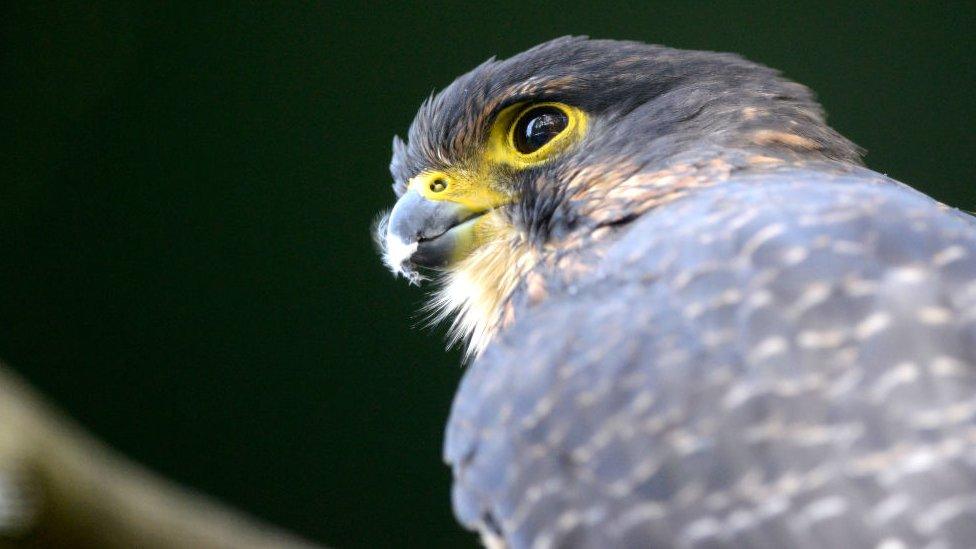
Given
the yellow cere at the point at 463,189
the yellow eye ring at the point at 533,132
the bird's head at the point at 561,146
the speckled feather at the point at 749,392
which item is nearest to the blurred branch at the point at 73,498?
the bird's head at the point at 561,146

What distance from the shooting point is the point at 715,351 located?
1353mm

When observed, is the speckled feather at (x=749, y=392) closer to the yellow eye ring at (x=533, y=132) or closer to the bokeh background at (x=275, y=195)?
the yellow eye ring at (x=533, y=132)

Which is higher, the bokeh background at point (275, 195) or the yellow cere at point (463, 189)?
the bokeh background at point (275, 195)

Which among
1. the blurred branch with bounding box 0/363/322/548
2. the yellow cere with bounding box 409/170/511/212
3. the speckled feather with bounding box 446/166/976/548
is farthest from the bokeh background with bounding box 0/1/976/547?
the speckled feather with bounding box 446/166/976/548

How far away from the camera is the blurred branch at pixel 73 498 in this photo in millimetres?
2670

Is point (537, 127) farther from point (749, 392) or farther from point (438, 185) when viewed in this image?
point (749, 392)

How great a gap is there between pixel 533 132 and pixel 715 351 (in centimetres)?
81

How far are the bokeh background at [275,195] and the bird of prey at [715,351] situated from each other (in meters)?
2.11

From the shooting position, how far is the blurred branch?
2.67m

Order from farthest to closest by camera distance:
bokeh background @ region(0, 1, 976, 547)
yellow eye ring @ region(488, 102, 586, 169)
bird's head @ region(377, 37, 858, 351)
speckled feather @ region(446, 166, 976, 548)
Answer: bokeh background @ region(0, 1, 976, 547)
yellow eye ring @ region(488, 102, 586, 169)
bird's head @ region(377, 37, 858, 351)
speckled feather @ region(446, 166, 976, 548)

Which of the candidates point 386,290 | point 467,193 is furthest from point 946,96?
point 467,193

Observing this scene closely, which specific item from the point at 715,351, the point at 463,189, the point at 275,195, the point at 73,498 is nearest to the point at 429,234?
the point at 463,189

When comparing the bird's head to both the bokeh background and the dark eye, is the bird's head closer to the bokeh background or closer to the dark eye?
the dark eye

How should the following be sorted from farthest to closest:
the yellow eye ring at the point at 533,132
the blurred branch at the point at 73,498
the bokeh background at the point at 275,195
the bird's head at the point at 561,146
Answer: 1. the bokeh background at the point at 275,195
2. the blurred branch at the point at 73,498
3. the yellow eye ring at the point at 533,132
4. the bird's head at the point at 561,146
